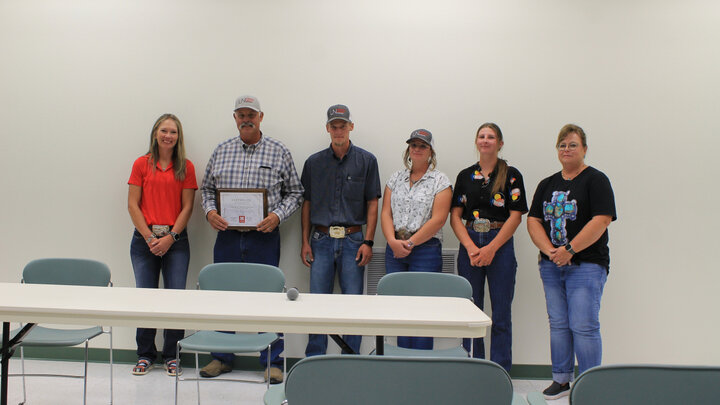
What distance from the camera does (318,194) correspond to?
11.3ft

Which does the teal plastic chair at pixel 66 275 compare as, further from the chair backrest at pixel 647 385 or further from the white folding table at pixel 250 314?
the chair backrest at pixel 647 385

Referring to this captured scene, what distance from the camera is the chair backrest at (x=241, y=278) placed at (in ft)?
9.15

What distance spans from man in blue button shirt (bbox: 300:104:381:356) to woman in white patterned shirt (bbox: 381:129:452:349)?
223 millimetres

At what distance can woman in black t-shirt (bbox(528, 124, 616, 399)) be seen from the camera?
9.22ft

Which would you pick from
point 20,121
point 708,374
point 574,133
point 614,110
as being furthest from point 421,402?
point 20,121

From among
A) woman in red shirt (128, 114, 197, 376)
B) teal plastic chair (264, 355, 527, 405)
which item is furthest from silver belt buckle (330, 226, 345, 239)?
teal plastic chair (264, 355, 527, 405)

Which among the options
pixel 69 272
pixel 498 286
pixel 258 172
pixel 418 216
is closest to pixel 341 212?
pixel 418 216

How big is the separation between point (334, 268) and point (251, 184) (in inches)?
34.5

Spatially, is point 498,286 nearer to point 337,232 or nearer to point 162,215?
point 337,232

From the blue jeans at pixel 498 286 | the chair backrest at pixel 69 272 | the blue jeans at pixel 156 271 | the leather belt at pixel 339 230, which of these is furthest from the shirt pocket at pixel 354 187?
the chair backrest at pixel 69 272

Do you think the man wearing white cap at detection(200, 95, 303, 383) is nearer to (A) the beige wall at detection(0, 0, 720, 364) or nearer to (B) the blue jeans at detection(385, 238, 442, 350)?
(A) the beige wall at detection(0, 0, 720, 364)

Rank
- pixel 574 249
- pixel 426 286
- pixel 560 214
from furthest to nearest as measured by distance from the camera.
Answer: pixel 560 214
pixel 574 249
pixel 426 286

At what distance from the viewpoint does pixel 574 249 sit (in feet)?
9.20

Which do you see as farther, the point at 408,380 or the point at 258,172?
the point at 258,172
